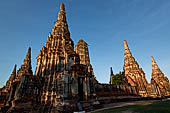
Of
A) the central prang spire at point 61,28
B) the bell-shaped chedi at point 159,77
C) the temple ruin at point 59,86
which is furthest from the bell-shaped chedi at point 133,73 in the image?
the central prang spire at point 61,28

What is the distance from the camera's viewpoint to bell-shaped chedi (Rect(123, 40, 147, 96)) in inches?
1449

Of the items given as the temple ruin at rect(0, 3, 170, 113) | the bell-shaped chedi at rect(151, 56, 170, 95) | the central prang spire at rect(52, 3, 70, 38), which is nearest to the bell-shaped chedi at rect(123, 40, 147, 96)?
the temple ruin at rect(0, 3, 170, 113)

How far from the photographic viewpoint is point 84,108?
45.8 ft

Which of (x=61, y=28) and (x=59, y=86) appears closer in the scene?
(x=59, y=86)

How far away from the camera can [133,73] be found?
1646 inches

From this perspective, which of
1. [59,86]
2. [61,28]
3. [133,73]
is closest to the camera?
[59,86]

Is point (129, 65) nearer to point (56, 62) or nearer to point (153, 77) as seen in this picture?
point (153, 77)

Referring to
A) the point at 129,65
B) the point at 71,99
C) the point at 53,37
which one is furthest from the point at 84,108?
the point at 129,65

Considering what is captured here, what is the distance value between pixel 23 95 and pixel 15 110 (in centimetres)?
217

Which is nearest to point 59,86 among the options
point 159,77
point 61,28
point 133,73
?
point 61,28

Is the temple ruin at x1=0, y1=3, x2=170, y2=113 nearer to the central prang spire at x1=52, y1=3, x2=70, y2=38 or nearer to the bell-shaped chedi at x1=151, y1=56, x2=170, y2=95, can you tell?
the central prang spire at x1=52, y1=3, x2=70, y2=38

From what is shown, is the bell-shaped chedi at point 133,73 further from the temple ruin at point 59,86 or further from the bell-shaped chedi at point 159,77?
the bell-shaped chedi at point 159,77

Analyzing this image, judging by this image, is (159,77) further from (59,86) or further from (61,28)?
(59,86)

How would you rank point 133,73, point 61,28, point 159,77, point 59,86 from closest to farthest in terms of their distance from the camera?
point 59,86, point 61,28, point 133,73, point 159,77
